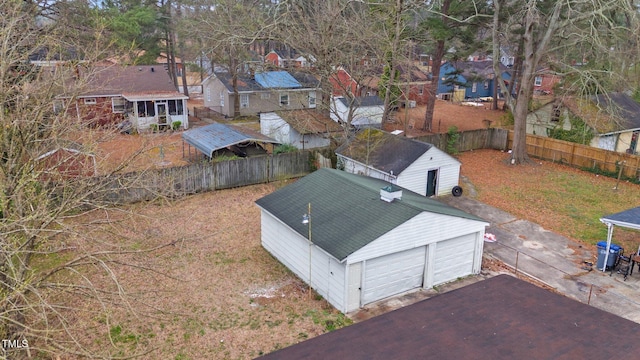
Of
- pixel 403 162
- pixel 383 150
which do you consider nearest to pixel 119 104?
pixel 383 150

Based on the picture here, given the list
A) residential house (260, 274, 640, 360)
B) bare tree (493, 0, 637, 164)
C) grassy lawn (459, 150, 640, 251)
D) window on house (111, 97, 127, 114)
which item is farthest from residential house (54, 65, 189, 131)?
residential house (260, 274, 640, 360)

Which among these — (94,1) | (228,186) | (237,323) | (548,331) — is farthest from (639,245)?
(94,1)

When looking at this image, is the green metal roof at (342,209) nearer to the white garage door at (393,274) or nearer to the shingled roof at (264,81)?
the white garage door at (393,274)

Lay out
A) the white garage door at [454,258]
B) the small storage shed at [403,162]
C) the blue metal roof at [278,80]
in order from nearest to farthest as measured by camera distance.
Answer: the white garage door at [454,258]
the small storage shed at [403,162]
the blue metal roof at [278,80]

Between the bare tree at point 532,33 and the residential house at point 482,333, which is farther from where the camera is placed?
the bare tree at point 532,33

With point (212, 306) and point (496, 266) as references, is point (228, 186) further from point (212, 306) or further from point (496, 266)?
point (496, 266)

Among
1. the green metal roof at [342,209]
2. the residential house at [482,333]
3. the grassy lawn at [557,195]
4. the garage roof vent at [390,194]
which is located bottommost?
the grassy lawn at [557,195]

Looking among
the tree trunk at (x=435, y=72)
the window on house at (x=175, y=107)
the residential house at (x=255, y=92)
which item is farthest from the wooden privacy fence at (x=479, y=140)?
the window on house at (x=175, y=107)
